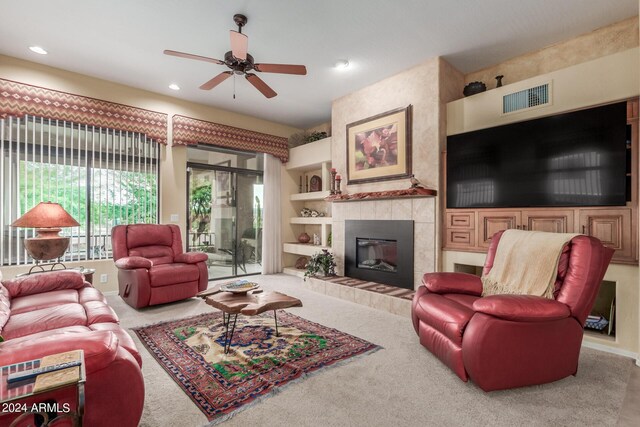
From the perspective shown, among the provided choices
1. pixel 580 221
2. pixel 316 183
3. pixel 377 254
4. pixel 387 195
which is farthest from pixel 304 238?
pixel 580 221

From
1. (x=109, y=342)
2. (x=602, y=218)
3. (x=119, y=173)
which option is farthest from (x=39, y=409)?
(x=119, y=173)

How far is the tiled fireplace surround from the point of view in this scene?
3697 mm

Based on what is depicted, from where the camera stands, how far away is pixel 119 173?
4.45 meters

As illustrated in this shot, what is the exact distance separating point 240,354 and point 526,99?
12.1 feet

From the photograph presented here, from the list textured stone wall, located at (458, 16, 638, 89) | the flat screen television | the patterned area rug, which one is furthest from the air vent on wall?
the patterned area rug

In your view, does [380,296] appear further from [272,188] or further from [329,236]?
[272,188]

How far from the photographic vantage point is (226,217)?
18.9 feet

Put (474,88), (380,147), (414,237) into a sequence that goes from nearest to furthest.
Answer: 1. (474,88)
2. (414,237)
3. (380,147)

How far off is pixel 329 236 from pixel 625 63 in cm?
422

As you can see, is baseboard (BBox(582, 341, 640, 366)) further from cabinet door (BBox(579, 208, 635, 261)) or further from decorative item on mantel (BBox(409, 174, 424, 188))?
decorative item on mantel (BBox(409, 174, 424, 188))

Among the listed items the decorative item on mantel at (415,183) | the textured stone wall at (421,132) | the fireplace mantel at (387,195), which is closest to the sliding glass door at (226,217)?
the fireplace mantel at (387,195)

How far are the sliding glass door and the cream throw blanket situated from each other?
4390 millimetres

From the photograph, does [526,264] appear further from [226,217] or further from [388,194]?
[226,217]

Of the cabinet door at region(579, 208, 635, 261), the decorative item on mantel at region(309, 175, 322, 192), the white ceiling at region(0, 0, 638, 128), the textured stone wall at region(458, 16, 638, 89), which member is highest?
the white ceiling at region(0, 0, 638, 128)
